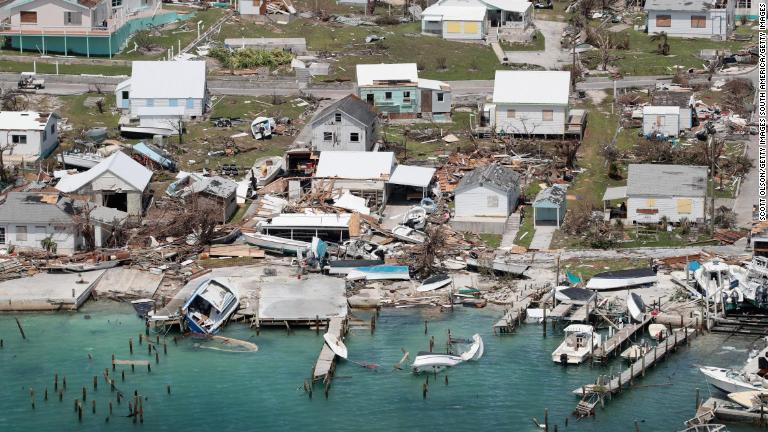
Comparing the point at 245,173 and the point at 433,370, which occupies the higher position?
the point at 245,173

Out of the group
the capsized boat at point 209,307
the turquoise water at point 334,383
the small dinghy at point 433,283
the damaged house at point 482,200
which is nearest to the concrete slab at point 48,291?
the turquoise water at point 334,383

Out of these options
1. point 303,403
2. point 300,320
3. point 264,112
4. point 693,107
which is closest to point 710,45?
point 693,107

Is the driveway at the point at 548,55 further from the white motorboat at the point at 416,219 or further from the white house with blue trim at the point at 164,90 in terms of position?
the white motorboat at the point at 416,219

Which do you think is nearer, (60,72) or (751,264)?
(751,264)

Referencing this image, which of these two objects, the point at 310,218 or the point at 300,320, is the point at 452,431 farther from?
the point at 310,218

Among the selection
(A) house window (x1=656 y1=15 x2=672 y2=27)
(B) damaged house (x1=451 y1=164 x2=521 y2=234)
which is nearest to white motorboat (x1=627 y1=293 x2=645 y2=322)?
(B) damaged house (x1=451 y1=164 x2=521 y2=234)
